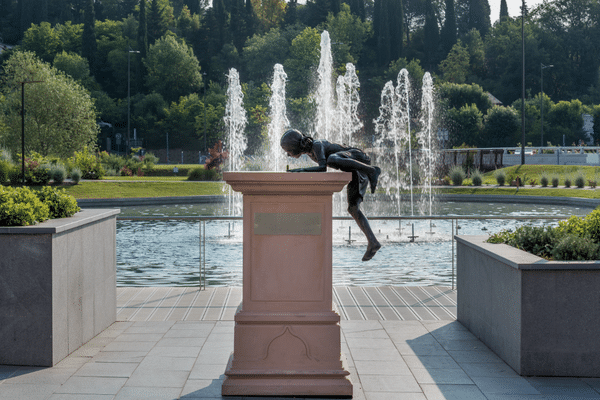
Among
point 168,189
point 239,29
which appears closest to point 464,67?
point 239,29

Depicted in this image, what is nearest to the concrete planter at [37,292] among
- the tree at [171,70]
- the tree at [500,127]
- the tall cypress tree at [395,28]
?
the tree at [500,127]

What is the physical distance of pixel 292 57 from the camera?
249ft

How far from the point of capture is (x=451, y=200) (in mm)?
29344

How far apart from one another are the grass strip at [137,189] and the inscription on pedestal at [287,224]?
83.3 ft

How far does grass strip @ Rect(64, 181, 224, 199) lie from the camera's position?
1144 inches

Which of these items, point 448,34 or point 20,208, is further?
point 448,34

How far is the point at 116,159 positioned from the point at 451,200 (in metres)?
24.8

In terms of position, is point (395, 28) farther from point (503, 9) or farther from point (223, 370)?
point (223, 370)

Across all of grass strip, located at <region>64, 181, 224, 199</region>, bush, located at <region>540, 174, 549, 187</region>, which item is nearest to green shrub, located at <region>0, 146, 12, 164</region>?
grass strip, located at <region>64, 181, 224, 199</region>

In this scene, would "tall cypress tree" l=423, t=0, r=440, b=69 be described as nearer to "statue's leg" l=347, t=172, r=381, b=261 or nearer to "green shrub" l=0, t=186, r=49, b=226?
"statue's leg" l=347, t=172, r=381, b=261

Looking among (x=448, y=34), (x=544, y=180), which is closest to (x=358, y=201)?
(x=544, y=180)

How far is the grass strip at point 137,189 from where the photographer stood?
29.1 m

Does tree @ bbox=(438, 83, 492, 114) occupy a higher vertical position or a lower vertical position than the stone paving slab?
higher

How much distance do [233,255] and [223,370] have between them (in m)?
7.56
